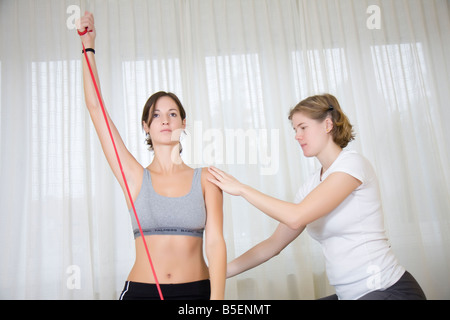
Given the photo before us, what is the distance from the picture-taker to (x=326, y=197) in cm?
128

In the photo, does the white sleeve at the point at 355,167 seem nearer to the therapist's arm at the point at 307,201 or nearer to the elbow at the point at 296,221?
the therapist's arm at the point at 307,201

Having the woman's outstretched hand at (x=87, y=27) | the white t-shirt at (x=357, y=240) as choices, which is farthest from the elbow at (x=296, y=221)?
the woman's outstretched hand at (x=87, y=27)

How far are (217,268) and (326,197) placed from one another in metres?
0.43

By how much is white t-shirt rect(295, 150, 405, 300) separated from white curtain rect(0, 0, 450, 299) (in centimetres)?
139

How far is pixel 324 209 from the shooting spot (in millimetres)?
1283

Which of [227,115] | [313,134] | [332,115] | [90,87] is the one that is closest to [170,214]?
[90,87]

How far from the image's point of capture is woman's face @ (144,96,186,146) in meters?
1.40

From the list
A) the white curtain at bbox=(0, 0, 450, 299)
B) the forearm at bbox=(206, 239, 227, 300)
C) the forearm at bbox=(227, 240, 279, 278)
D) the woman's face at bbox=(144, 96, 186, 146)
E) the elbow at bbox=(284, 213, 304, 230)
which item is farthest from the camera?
the white curtain at bbox=(0, 0, 450, 299)

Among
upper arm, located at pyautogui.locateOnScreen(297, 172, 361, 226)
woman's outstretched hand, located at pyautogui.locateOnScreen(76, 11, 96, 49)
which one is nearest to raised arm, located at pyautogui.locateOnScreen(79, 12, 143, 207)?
woman's outstretched hand, located at pyautogui.locateOnScreen(76, 11, 96, 49)

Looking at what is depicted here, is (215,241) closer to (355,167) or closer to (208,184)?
(208,184)

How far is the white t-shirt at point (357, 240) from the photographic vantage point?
1254mm

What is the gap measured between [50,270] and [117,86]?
140 cm

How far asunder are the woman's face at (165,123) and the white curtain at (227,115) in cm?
126

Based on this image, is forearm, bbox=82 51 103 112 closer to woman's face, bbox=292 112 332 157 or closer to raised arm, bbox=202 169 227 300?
raised arm, bbox=202 169 227 300
